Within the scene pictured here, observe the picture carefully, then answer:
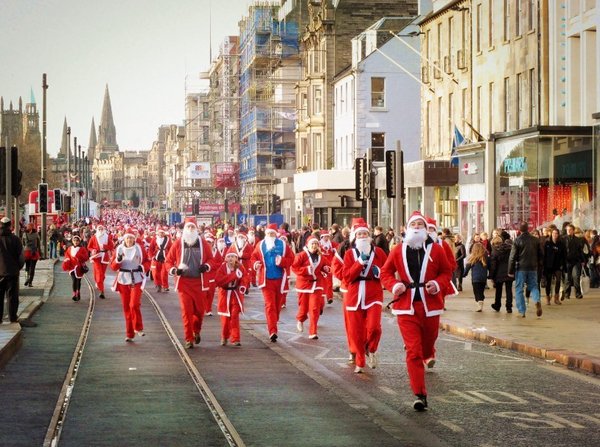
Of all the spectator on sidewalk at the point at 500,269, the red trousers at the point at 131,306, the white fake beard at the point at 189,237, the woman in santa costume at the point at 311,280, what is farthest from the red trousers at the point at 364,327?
the spectator on sidewalk at the point at 500,269

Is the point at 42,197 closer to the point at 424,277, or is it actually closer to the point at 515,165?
the point at 515,165

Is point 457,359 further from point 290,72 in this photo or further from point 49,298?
point 290,72

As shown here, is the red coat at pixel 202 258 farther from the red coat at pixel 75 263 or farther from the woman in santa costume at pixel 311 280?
the red coat at pixel 75 263

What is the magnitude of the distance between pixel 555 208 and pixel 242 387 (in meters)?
22.9

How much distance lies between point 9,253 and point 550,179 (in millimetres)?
18641

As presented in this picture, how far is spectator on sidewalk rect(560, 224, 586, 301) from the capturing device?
30.2m

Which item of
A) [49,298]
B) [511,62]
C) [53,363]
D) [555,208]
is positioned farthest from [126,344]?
[511,62]

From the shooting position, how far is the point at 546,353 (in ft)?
60.7

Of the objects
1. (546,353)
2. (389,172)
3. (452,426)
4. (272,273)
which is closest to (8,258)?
(272,273)

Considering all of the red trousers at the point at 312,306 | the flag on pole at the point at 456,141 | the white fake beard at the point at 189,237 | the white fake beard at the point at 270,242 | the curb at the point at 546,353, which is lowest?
the curb at the point at 546,353

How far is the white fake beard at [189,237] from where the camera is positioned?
65.6ft

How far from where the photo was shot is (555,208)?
119ft

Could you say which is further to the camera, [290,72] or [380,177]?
[290,72]

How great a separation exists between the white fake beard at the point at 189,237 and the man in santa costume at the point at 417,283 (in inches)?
266
